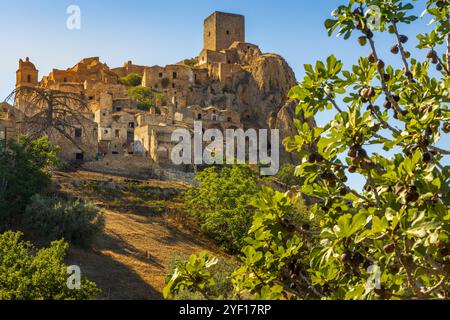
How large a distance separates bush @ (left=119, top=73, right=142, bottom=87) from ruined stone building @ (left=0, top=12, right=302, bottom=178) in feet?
1.96

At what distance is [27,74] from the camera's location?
2987 inches

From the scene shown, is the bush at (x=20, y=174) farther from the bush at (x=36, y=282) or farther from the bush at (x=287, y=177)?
the bush at (x=287, y=177)

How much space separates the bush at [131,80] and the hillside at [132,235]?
3486 centimetres

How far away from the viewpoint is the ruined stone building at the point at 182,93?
5606 centimetres

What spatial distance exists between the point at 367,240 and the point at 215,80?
242 feet

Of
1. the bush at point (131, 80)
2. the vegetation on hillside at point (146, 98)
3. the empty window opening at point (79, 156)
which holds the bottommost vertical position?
the empty window opening at point (79, 156)

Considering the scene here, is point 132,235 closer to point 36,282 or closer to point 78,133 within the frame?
point 36,282

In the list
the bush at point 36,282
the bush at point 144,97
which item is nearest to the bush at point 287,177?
the bush at point 144,97

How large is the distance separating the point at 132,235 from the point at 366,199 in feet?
88.2

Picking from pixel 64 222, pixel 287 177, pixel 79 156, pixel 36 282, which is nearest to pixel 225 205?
pixel 64 222

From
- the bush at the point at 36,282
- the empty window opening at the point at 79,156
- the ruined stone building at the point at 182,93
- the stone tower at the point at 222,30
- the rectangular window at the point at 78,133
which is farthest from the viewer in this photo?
the stone tower at the point at 222,30

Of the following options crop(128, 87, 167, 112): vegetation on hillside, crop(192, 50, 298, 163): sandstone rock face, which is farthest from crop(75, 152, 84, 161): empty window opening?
crop(192, 50, 298, 163): sandstone rock face

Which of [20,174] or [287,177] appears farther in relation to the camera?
[287,177]

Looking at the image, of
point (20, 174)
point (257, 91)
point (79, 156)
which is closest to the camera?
point (20, 174)
